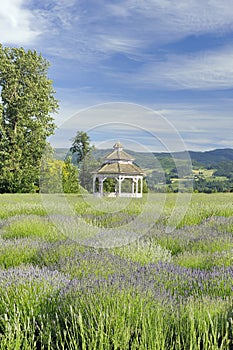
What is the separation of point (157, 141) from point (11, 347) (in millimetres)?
5458

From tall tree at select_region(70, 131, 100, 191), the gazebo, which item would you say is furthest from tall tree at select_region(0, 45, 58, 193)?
tall tree at select_region(70, 131, 100, 191)

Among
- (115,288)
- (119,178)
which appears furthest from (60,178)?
(115,288)

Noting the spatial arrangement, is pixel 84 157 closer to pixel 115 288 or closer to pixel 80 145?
pixel 80 145

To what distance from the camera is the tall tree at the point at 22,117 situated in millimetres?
31766

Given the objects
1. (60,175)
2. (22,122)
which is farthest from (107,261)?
(22,122)

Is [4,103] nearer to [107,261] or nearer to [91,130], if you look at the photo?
[91,130]

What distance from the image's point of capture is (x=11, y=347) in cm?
292

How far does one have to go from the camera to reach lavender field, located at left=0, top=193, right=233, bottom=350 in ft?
9.87

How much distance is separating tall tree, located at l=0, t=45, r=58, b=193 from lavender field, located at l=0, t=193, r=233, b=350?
79.3 ft

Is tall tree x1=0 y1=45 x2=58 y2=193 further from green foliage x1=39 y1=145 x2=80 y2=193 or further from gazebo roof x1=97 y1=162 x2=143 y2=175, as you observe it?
green foliage x1=39 y1=145 x2=80 y2=193

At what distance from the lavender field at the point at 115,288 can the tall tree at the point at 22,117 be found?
79.3ft

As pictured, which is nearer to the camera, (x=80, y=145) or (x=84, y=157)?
(x=80, y=145)

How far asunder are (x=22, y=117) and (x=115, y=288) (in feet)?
100

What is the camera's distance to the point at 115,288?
3633 millimetres
